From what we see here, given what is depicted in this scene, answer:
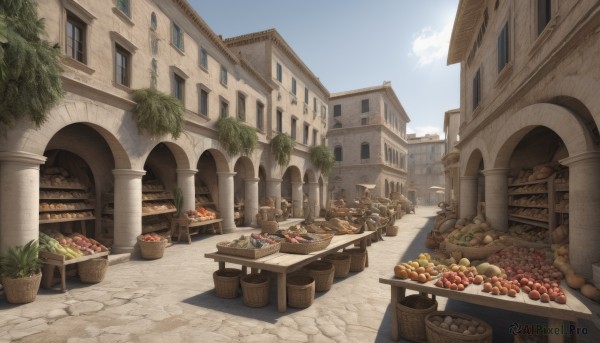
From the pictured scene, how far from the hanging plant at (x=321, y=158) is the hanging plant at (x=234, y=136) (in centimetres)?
895

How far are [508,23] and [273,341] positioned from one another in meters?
9.91

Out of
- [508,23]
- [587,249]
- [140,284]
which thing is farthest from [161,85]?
[587,249]

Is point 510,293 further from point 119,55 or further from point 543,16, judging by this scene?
point 119,55

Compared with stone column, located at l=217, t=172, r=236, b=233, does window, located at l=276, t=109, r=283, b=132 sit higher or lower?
higher

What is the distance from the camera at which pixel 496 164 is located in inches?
353

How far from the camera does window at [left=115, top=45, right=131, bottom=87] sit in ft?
31.8

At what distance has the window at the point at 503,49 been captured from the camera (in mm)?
8773

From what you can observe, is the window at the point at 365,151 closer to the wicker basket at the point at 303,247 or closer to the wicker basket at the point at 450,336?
the wicker basket at the point at 303,247

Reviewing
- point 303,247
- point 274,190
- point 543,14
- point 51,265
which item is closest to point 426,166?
point 274,190

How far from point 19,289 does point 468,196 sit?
44.9ft

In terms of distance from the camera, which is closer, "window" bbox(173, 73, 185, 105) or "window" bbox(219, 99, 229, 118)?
"window" bbox(173, 73, 185, 105)

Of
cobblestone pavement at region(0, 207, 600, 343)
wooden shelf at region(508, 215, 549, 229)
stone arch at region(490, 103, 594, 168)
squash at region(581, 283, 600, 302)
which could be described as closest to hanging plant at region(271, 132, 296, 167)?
cobblestone pavement at region(0, 207, 600, 343)

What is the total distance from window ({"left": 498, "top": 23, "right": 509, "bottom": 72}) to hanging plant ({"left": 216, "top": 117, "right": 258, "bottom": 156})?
34.6 ft

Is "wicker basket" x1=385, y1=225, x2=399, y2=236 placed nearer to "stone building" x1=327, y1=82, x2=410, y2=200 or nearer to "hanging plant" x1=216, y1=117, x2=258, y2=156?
"hanging plant" x1=216, y1=117, x2=258, y2=156
